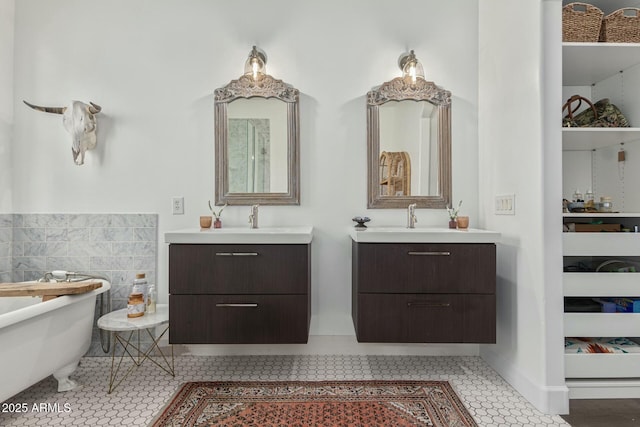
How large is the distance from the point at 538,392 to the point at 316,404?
3.57 feet

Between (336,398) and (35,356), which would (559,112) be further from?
(35,356)

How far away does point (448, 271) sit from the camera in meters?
1.72

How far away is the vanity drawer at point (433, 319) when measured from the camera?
1720 millimetres

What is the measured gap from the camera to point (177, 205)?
2.23 m

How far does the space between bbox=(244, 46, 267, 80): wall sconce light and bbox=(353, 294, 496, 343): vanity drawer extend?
5.27 ft

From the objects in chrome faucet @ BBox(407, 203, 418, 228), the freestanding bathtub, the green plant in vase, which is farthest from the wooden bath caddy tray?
chrome faucet @ BBox(407, 203, 418, 228)

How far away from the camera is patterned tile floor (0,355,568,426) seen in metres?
1.57

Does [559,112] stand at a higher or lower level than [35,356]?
higher

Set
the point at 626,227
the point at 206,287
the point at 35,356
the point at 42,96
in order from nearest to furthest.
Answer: the point at 35,356 → the point at 206,287 → the point at 626,227 → the point at 42,96

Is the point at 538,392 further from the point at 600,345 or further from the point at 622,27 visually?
the point at 622,27

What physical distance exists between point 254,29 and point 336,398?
233 centimetres

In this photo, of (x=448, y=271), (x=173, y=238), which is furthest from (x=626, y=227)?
(x=173, y=238)

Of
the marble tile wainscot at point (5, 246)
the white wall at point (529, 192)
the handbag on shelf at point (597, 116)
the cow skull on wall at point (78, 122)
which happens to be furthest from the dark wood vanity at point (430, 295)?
the marble tile wainscot at point (5, 246)

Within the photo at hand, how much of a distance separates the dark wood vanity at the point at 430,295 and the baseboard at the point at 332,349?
0.54 metres
